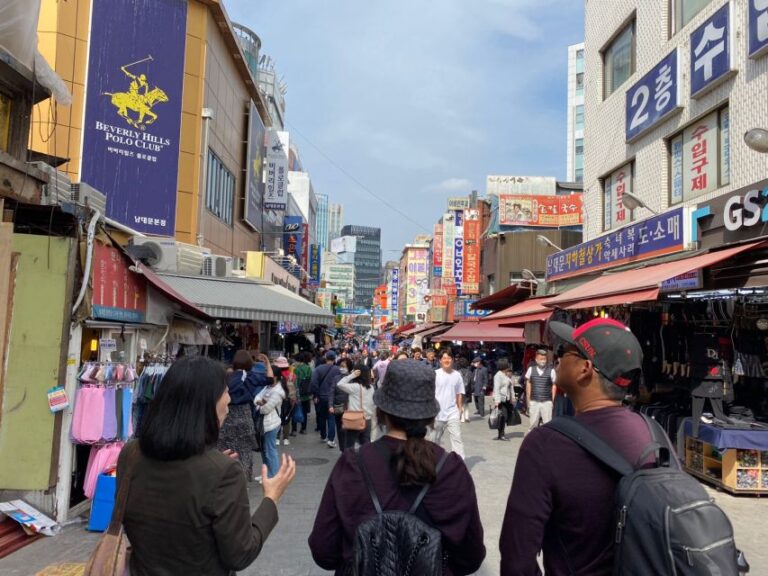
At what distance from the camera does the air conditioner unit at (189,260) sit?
13.6 metres

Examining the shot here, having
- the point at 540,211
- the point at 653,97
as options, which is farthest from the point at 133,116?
the point at 540,211

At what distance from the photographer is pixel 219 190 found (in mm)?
20219

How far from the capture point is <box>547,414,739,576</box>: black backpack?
1.63 metres

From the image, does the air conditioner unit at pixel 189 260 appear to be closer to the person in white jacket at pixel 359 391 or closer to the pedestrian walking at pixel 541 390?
the person in white jacket at pixel 359 391

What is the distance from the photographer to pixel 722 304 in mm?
8641

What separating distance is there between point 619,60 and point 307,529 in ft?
42.6

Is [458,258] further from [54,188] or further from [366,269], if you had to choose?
[366,269]

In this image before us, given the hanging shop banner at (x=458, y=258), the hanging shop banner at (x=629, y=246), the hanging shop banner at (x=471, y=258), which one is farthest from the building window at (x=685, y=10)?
the hanging shop banner at (x=458, y=258)

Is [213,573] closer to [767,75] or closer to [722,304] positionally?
[722,304]

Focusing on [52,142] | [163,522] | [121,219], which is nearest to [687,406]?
[163,522]

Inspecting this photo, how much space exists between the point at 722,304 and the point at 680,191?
123 inches

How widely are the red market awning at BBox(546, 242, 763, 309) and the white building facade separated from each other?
1.81 meters

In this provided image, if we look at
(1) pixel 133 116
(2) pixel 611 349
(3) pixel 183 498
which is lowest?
(3) pixel 183 498

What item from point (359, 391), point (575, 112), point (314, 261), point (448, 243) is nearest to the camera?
point (359, 391)
